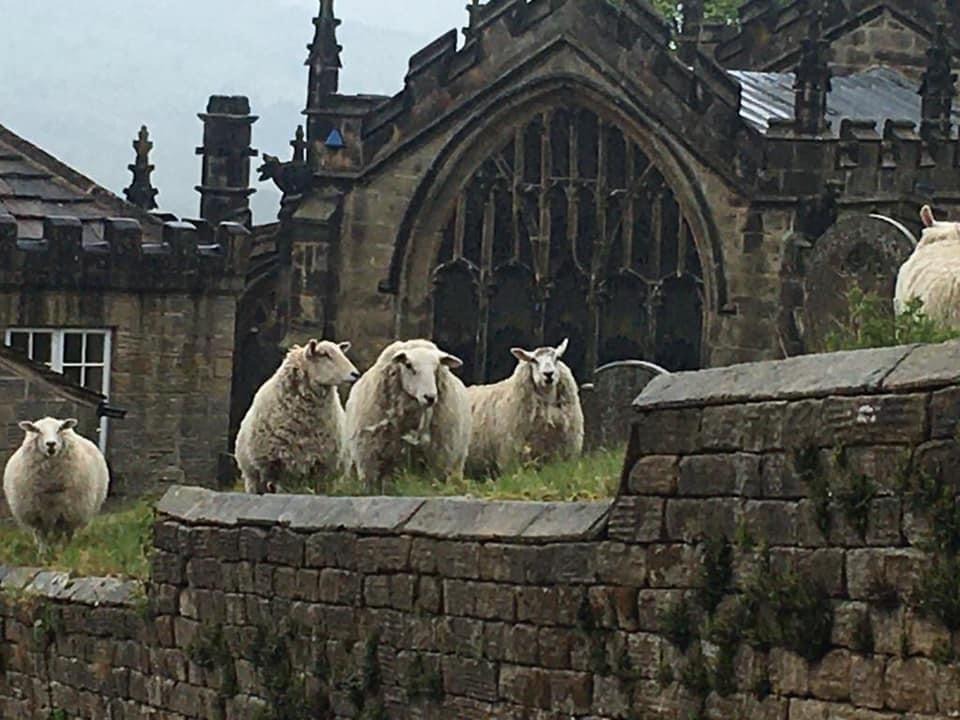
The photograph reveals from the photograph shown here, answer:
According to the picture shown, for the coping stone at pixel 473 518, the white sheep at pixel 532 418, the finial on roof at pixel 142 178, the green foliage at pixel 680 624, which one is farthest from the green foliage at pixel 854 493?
the finial on roof at pixel 142 178

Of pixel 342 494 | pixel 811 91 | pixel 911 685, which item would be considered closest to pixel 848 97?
pixel 811 91

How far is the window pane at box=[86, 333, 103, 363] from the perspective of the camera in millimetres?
43438

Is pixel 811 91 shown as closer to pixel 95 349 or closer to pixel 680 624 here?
pixel 95 349

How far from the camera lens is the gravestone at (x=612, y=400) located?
85.9 feet

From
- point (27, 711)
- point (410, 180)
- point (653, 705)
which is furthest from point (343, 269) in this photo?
point (653, 705)

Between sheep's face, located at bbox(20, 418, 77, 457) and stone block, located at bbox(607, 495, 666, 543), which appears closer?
stone block, located at bbox(607, 495, 666, 543)

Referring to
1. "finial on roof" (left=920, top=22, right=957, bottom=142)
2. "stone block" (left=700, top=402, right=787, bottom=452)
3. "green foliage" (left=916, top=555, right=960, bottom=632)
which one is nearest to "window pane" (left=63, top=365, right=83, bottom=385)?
"finial on roof" (left=920, top=22, right=957, bottom=142)

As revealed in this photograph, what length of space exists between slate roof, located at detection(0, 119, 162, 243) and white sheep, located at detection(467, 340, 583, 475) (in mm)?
20593

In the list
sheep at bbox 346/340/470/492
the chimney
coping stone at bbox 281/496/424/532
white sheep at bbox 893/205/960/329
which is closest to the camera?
white sheep at bbox 893/205/960/329

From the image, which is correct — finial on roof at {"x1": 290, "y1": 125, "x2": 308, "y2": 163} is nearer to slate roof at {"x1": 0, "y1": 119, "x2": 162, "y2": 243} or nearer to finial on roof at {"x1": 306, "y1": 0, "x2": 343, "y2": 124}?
finial on roof at {"x1": 306, "y1": 0, "x2": 343, "y2": 124}

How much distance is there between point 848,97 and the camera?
2343 inches

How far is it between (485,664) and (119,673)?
5.51 metres

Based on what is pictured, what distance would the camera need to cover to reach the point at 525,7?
169 feet

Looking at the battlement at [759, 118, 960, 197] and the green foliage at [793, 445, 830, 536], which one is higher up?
the battlement at [759, 118, 960, 197]
